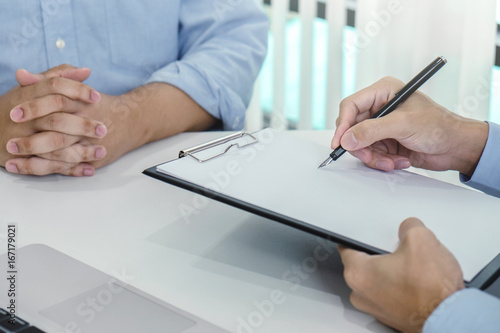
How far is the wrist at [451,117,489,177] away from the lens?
824 mm

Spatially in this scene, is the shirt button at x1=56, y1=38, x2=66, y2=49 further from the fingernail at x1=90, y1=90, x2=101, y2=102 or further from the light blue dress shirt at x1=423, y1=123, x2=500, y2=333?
the light blue dress shirt at x1=423, y1=123, x2=500, y2=333

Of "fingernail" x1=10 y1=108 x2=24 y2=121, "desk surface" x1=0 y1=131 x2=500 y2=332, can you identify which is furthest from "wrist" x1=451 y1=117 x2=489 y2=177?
"fingernail" x1=10 y1=108 x2=24 y2=121

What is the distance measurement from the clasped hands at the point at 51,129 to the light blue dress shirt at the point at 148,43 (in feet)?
0.55

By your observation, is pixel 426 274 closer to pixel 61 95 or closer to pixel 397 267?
pixel 397 267

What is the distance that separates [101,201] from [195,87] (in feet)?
1.27

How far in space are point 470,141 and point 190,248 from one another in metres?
0.46

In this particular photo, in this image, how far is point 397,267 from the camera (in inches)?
20.3

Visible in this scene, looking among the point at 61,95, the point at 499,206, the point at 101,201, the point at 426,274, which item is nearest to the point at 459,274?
the point at 426,274

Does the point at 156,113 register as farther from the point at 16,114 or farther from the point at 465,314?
the point at 465,314

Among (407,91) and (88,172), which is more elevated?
(407,91)

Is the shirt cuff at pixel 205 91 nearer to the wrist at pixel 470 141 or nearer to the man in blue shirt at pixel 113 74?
the man in blue shirt at pixel 113 74

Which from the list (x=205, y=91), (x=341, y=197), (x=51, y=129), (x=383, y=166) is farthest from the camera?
(x=205, y=91)

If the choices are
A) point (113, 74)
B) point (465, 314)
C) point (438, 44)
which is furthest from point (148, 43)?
point (438, 44)

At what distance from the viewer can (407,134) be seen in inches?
30.8
